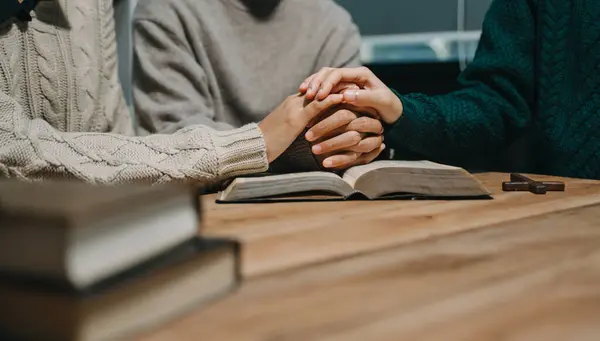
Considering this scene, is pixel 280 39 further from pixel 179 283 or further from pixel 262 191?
pixel 179 283

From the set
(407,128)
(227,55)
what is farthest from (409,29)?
(407,128)

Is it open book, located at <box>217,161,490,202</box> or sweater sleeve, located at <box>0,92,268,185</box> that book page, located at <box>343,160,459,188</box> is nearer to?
open book, located at <box>217,161,490,202</box>

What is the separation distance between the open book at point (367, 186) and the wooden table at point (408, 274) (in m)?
0.07

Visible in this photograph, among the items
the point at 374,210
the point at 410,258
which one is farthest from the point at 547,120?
the point at 410,258

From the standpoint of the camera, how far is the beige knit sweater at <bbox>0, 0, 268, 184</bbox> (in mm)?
1043

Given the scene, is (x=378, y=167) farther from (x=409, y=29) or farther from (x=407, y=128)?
(x=409, y=29)

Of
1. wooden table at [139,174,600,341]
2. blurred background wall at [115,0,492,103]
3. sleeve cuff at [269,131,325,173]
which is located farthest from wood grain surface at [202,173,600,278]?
blurred background wall at [115,0,492,103]

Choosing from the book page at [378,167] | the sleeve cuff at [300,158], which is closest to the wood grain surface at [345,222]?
the book page at [378,167]

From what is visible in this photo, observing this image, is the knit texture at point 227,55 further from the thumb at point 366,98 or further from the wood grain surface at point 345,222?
the wood grain surface at point 345,222

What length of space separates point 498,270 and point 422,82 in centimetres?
168

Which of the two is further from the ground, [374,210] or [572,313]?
[572,313]

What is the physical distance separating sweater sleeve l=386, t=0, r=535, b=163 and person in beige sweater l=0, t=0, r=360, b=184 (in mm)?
313

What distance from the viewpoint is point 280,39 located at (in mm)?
1706

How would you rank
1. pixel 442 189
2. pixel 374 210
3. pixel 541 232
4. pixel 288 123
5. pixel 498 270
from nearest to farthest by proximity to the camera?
pixel 498 270 → pixel 541 232 → pixel 374 210 → pixel 442 189 → pixel 288 123
